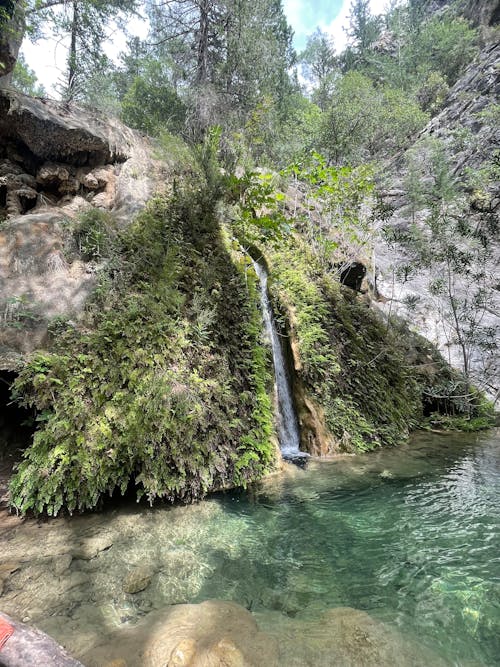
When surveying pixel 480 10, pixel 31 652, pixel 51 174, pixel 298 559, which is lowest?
A: pixel 298 559

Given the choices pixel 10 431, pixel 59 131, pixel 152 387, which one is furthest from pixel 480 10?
pixel 10 431

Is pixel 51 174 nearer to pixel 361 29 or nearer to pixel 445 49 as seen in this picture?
pixel 445 49

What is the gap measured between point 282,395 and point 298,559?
3.83m

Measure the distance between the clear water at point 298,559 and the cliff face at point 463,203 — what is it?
18.4 feet

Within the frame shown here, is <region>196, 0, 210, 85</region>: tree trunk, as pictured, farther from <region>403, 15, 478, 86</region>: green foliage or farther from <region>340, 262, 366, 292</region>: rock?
<region>403, 15, 478, 86</region>: green foliage

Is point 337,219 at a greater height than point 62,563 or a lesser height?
greater

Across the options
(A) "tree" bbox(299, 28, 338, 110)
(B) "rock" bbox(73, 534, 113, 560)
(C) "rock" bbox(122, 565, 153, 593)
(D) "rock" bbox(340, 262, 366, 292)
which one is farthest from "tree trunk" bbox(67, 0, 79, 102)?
(A) "tree" bbox(299, 28, 338, 110)

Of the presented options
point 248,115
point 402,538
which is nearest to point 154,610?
point 402,538

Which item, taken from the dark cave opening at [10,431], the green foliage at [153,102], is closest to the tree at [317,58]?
the green foliage at [153,102]

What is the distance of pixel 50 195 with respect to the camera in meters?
7.85

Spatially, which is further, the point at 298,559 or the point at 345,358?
the point at 345,358

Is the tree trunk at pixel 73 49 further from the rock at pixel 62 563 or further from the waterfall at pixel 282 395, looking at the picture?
the rock at pixel 62 563

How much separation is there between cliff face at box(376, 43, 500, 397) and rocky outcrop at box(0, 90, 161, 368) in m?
6.86

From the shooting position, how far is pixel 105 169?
8.41m
